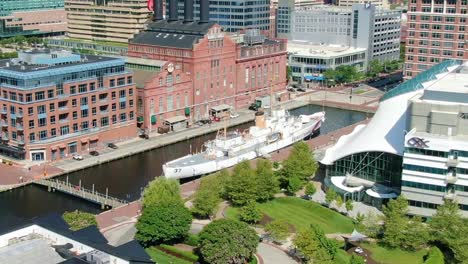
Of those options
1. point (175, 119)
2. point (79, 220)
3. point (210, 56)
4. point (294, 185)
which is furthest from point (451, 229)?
point (210, 56)

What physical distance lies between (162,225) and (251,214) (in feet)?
35.9

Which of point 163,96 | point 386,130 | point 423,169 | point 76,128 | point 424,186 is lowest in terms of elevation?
point 424,186

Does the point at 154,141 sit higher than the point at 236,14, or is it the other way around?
the point at 236,14

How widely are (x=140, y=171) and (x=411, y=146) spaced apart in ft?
126

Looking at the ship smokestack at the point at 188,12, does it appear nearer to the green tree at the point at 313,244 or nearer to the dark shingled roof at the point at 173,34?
the dark shingled roof at the point at 173,34

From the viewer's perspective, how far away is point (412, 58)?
13912 cm

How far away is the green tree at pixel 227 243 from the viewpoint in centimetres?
6106

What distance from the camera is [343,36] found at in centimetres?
17812

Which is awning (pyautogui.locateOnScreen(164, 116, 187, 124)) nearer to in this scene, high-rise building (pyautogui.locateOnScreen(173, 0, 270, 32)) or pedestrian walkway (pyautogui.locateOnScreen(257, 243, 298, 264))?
pedestrian walkway (pyautogui.locateOnScreen(257, 243, 298, 264))

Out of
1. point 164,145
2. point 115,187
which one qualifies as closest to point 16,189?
point 115,187

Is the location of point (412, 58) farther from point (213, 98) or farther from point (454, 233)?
point (454, 233)

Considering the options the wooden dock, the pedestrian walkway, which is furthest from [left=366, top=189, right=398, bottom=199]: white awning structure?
the wooden dock

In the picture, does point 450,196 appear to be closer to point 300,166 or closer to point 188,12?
point 300,166

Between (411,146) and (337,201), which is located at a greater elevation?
(411,146)
